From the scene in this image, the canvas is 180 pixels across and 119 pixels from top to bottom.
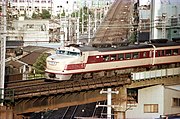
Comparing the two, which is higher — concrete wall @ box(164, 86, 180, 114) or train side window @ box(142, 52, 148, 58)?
train side window @ box(142, 52, 148, 58)

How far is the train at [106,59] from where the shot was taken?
55.1 ft

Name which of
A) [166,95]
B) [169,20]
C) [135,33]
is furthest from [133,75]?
[135,33]

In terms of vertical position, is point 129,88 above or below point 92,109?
above

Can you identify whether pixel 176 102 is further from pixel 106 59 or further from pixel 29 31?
pixel 29 31

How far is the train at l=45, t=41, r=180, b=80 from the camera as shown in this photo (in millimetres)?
16797

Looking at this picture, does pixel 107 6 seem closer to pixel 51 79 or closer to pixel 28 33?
pixel 28 33

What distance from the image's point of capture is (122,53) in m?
18.6

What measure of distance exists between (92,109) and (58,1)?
2510 inches

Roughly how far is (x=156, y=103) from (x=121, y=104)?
2.05m

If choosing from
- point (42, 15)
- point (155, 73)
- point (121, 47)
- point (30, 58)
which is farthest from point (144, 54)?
point (42, 15)

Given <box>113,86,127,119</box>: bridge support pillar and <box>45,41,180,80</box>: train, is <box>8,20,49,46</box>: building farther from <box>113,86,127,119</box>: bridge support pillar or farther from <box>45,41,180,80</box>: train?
<box>113,86,127,119</box>: bridge support pillar

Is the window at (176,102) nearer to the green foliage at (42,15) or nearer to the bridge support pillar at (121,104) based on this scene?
the bridge support pillar at (121,104)

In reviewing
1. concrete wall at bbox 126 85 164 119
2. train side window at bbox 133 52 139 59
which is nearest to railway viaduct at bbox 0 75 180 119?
concrete wall at bbox 126 85 164 119

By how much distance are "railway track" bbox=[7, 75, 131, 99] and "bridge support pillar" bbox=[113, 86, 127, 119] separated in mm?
505
